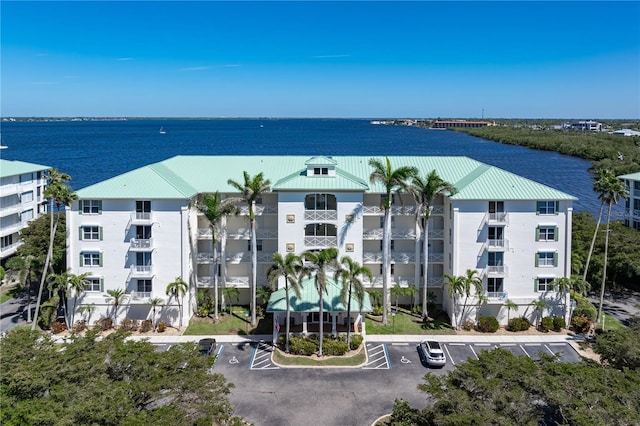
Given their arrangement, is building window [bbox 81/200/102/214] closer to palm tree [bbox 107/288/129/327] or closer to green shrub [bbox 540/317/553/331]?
palm tree [bbox 107/288/129/327]

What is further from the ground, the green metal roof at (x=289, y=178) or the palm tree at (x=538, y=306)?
the green metal roof at (x=289, y=178)

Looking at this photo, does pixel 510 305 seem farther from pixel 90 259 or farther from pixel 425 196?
pixel 90 259

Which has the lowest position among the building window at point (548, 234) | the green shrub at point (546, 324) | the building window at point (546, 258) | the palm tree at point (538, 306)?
the green shrub at point (546, 324)

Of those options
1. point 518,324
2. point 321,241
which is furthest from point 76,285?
point 518,324

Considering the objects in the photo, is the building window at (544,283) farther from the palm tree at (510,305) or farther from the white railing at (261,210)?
the white railing at (261,210)

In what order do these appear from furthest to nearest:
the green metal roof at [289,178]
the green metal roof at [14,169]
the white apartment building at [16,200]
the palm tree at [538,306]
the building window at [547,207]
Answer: the green metal roof at [14,169], the white apartment building at [16,200], the building window at [547,207], the green metal roof at [289,178], the palm tree at [538,306]

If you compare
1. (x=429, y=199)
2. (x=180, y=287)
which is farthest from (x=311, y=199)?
(x=180, y=287)

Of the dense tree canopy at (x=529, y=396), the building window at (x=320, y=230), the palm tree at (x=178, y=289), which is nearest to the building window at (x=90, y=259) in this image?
the palm tree at (x=178, y=289)
